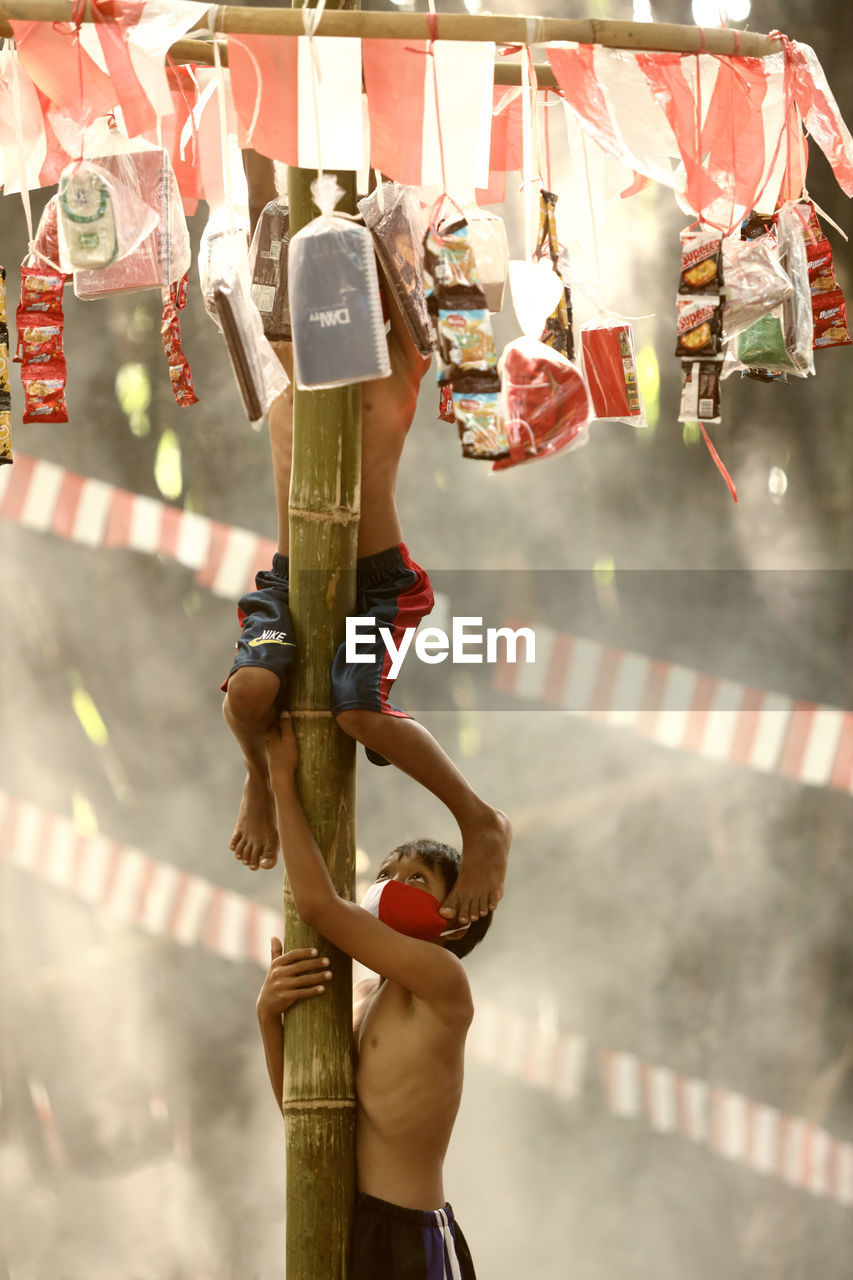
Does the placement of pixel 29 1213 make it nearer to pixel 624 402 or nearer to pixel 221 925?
pixel 221 925

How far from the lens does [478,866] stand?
72.6 inches

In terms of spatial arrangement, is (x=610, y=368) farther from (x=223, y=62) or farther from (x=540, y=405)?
(x=223, y=62)

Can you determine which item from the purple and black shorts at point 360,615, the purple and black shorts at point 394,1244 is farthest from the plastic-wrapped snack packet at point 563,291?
the purple and black shorts at point 394,1244

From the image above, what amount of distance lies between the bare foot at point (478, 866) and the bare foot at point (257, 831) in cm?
28

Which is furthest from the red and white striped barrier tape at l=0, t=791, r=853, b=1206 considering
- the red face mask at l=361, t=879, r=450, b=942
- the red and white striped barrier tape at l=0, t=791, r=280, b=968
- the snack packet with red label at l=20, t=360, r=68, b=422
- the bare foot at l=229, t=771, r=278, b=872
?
the snack packet with red label at l=20, t=360, r=68, b=422

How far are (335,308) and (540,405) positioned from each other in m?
0.27

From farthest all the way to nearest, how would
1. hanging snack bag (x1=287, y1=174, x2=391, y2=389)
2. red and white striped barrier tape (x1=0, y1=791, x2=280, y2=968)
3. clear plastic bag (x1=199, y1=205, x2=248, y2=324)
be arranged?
red and white striped barrier tape (x1=0, y1=791, x2=280, y2=968) → clear plastic bag (x1=199, y1=205, x2=248, y2=324) → hanging snack bag (x1=287, y1=174, x2=391, y2=389)

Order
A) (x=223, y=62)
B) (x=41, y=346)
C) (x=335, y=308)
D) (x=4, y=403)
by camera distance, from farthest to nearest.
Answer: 1. (x=223, y=62)
2. (x=41, y=346)
3. (x=4, y=403)
4. (x=335, y=308)

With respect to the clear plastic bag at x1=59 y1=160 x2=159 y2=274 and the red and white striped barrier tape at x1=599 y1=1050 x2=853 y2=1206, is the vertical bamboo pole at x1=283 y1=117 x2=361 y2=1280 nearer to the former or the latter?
the clear plastic bag at x1=59 y1=160 x2=159 y2=274

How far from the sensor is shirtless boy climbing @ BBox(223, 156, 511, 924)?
68.3 inches

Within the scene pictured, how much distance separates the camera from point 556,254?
5.79ft

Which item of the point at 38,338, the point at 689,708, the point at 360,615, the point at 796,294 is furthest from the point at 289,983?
the point at 689,708

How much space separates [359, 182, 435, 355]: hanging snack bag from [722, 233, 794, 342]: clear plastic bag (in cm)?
41

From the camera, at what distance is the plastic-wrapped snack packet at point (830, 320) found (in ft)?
6.44
